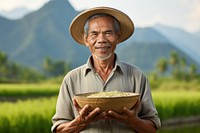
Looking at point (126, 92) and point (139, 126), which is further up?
point (126, 92)

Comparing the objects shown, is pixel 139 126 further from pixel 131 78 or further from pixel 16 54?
pixel 16 54

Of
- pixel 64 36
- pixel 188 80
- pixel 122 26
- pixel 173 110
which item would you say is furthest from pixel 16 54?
pixel 122 26

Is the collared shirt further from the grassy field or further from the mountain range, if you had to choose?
the mountain range

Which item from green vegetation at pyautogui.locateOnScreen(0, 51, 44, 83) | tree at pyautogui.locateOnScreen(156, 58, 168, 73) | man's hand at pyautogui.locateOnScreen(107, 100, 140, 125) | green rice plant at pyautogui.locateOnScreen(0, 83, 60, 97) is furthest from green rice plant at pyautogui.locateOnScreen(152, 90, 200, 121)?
green vegetation at pyautogui.locateOnScreen(0, 51, 44, 83)

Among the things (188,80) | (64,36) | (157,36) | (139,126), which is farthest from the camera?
(157,36)

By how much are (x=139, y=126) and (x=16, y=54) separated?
4560 cm

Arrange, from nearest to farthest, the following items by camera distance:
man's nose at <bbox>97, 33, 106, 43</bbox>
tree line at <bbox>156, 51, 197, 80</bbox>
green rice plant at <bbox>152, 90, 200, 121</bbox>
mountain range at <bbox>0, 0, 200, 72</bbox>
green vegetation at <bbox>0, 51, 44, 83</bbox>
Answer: man's nose at <bbox>97, 33, 106, 43</bbox>
green rice plant at <bbox>152, 90, 200, 121</bbox>
tree line at <bbox>156, 51, 197, 80</bbox>
green vegetation at <bbox>0, 51, 44, 83</bbox>
mountain range at <bbox>0, 0, 200, 72</bbox>

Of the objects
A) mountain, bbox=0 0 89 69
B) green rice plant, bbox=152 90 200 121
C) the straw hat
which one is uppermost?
mountain, bbox=0 0 89 69

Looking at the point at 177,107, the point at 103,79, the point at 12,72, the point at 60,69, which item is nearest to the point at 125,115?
the point at 103,79

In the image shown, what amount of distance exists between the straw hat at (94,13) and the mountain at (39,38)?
145 feet

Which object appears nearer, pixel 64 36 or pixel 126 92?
pixel 126 92

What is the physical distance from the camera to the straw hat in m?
1.60

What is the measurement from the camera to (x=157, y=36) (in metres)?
63.2

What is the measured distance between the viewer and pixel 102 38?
1.58 metres
